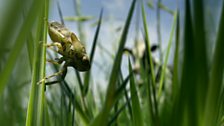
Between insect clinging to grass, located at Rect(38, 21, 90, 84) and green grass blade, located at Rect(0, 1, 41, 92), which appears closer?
green grass blade, located at Rect(0, 1, 41, 92)

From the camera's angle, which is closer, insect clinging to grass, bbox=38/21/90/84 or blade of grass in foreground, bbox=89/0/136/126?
blade of grass in foreground, bbox=89/0/136/126

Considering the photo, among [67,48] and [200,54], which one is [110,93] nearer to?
[200,54]

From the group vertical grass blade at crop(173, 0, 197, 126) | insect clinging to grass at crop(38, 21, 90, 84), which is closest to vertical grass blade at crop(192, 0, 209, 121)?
vertical grass blade at crop(173, 0, 197, 126)

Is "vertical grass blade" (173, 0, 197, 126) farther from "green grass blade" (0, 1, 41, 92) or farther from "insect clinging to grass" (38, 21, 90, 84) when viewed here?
"insect clinging to grass" (38, 21, 90, 84)

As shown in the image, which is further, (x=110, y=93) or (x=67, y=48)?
(x=67, y=48)

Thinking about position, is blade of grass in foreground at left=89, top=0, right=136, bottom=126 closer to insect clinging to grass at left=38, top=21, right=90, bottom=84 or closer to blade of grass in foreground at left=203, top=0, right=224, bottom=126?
blade of grass in foreground at left=203, top=0, right=224, bottom=126

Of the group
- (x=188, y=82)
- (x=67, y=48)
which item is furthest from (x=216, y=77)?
(x=67, y=48)

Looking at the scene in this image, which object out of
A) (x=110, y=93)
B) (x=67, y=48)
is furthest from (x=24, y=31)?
(x=67, y=48)

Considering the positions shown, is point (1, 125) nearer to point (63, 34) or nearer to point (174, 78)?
point (174, 78)

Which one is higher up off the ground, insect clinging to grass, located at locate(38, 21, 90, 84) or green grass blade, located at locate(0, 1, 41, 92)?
green grass blade, located at locate(0, 1, 41, 92)
